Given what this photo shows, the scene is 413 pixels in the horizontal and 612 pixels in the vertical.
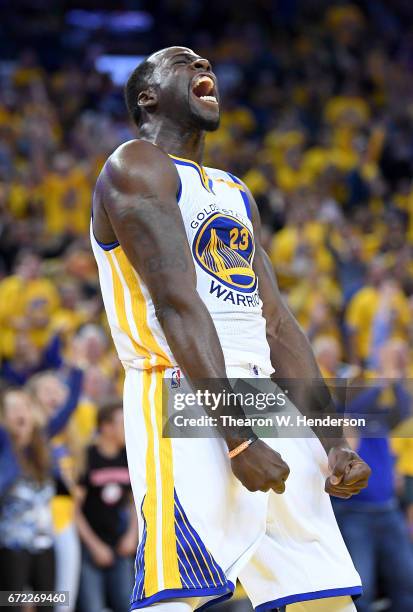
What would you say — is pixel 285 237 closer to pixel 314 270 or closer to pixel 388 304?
pixel 314 270

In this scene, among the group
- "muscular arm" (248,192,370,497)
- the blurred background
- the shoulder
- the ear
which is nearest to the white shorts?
"muscular arm" (248,192,370,497)

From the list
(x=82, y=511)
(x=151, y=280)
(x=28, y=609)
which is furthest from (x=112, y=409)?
(x=151, y=280)

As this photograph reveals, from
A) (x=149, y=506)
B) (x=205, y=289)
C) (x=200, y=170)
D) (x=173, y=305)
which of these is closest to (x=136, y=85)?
(x=200, y=170)

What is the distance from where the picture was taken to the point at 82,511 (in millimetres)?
7508

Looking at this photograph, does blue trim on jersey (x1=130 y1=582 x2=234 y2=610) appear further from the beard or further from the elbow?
the beard

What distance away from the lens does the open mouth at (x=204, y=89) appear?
3.68 metres

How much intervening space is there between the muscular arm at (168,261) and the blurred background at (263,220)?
3831 millimetres

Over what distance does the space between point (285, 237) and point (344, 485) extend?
7927mm

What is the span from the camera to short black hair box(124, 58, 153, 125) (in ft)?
12.3

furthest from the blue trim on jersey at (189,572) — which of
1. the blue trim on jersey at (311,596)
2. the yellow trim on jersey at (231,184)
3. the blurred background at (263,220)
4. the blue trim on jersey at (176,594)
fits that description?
the blurred background at (263,220)

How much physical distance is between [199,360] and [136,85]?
1095mm

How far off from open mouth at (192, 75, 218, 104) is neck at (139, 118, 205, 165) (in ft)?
0.36

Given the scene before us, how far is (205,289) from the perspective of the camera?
3.43 meters

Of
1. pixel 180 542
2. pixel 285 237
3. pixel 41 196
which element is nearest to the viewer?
pixel 180 542
